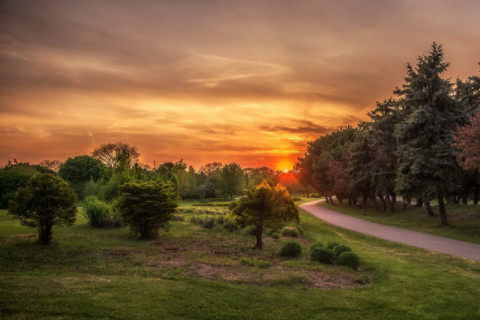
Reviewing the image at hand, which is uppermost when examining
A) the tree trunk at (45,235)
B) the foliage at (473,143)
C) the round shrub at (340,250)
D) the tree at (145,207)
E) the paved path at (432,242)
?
the foliage at (473,143)

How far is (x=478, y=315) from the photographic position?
22.2ft

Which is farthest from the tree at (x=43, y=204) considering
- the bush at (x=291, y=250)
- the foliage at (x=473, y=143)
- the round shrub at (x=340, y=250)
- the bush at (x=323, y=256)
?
the foliage at (x=473, y=143)

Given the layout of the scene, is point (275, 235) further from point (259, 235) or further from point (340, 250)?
point (340, 250)

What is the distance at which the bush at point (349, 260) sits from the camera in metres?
10.8

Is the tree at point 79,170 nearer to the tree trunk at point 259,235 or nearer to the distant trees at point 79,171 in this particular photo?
the distant trees at point 79,171

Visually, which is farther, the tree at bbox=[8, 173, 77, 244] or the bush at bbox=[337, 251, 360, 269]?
the tree at bbox=[8, 173, 77, 244]

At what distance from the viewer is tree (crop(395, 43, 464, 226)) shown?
22453 millimetres

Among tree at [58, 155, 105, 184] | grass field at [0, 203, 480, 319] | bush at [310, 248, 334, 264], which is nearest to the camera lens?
grass field at [0, 203, 480, 319]

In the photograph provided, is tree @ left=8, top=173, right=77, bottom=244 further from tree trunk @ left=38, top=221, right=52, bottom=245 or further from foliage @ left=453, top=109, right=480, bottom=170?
foliage @ left=453, top=109, right=480, bottom=170

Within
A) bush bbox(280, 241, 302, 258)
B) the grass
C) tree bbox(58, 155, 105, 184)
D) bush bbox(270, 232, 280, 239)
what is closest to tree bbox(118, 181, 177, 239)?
bush bbox(270, 232, 280, 239)

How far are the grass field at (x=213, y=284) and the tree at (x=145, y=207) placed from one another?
1412 millimetres

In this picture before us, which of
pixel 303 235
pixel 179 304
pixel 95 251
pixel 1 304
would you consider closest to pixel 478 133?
pixel 303 235

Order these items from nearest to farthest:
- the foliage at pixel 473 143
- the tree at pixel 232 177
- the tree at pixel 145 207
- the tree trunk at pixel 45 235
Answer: the tree trunk at pixel 45 235, the tree at pixel 145 207, the foliage at pixel 473 143, the tree at pixel 232 177

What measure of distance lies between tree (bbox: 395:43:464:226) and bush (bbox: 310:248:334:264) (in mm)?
14722
